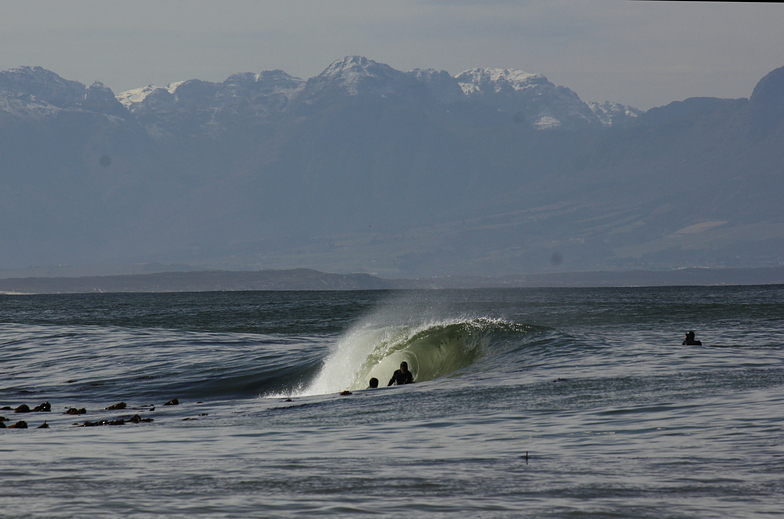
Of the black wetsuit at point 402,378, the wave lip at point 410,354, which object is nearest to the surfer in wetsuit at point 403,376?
the black wetsuit at point 402,378

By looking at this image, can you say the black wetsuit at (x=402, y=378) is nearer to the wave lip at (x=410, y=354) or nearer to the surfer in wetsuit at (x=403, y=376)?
the surfer in wetsuit at (x=403, y=376)

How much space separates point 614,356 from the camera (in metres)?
28.4

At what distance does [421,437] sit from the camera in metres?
15.7

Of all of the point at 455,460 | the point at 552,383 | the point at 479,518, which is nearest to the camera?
the point at 479,518

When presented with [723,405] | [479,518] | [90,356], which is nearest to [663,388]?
[723,405]

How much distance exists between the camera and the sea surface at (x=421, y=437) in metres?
10.4

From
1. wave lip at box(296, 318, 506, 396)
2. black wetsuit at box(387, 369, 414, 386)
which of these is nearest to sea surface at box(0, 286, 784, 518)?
wave lip at box(296, 318, 506, 396)

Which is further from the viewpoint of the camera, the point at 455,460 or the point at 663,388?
the point at 663,388

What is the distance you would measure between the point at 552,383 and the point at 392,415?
221 inches

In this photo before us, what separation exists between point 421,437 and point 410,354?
17.5 meters

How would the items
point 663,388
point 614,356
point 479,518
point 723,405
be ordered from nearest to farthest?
point 479,518, point 723,405, point 663,388, point 614,356

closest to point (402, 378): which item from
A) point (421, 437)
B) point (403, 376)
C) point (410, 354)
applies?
point (403, 376)

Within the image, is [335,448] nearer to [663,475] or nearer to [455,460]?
[455,460]

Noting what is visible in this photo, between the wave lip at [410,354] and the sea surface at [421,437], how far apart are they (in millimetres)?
150
